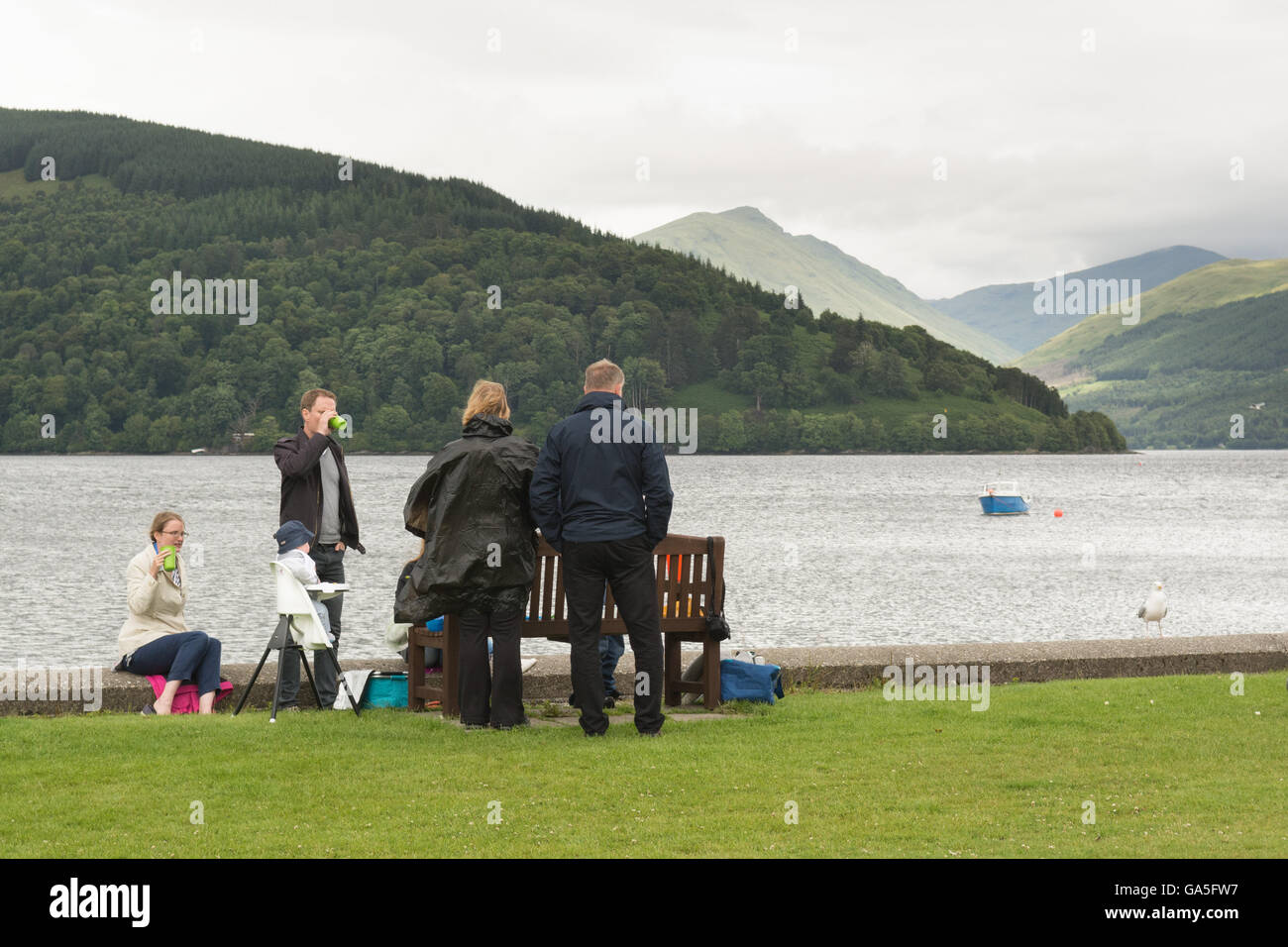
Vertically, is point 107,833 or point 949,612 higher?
point 107,833

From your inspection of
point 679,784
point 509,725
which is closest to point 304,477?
point 509,725

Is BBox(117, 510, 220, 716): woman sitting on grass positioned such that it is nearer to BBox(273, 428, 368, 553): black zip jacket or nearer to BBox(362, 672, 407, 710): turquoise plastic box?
BBox(273, 428, 368, 553): black zip jacket

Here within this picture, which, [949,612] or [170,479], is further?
[170,479]

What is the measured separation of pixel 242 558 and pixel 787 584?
71.1ft

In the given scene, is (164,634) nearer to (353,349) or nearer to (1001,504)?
(1001,504)

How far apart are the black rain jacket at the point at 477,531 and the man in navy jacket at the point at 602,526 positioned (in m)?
0.20

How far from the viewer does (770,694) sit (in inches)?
383

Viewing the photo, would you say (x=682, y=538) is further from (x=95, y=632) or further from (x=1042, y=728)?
(x=95, y=632)

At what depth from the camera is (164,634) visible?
991 centimetres

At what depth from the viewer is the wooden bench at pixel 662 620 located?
908 centimetres

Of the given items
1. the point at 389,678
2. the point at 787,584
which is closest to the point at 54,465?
the point at 787,584

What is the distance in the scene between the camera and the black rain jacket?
8430mm

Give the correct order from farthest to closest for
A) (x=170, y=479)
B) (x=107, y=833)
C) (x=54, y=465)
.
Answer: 1. (x=54, y=465)
2. (x=170, y=479)
3. (x=107, y=833)
